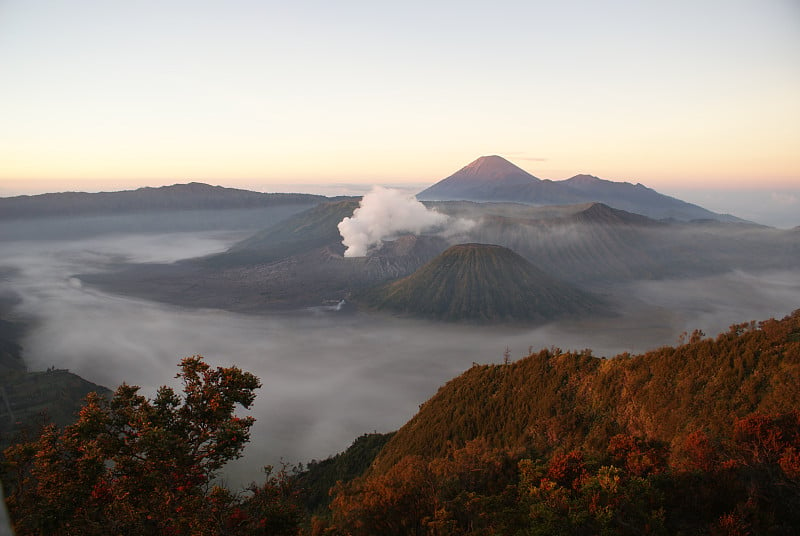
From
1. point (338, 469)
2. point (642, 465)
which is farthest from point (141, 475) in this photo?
point (338, 469)

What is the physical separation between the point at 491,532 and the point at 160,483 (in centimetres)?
789

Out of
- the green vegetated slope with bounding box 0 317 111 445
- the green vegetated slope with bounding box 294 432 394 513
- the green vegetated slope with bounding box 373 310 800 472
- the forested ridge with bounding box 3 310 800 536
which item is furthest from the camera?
the green vegetated slope with bounding box 0 317 111 445

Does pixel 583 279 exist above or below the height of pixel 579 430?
below

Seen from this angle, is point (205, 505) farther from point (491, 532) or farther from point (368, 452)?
point (368, 452)

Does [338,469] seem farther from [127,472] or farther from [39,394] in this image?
[39,394]

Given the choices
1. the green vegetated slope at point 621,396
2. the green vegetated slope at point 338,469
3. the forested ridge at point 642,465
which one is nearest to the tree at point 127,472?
the forested ridge at point 642,465

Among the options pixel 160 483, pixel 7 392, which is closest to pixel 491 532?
pixel 160 483

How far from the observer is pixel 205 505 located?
10.1 metres

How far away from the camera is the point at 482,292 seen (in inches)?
5546

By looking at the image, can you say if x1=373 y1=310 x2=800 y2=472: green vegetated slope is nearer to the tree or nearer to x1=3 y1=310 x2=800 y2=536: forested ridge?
x1=3 y1=310 x2=800 y2=536: forested ridge

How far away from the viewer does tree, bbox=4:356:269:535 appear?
9773 mm

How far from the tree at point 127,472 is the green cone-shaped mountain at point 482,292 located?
124 meters

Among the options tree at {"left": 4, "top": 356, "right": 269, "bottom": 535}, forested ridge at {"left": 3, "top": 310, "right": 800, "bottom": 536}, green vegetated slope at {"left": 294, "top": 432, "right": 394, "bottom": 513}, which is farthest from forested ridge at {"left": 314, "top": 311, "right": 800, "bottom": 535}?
green vegetated slope at {"left": 294, "top": 432, "right": 394, "bottom": 513}

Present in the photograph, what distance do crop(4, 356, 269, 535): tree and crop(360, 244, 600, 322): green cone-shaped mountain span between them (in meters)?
124
